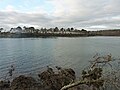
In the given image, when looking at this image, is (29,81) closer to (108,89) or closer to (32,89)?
(32,89)

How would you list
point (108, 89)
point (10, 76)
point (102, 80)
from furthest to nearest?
point (10, 76)
point (108, 89)
point (102, 80)

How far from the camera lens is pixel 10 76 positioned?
34.4m

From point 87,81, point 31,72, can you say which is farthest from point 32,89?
point 31,72

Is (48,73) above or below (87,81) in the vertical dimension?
below

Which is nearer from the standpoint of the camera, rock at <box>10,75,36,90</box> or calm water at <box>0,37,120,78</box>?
rock at <box>10,75,36,90</box>

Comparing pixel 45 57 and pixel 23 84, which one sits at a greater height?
pixel 23 84

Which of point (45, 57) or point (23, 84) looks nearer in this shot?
point (23, 84)

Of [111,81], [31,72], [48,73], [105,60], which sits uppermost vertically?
[105,60]

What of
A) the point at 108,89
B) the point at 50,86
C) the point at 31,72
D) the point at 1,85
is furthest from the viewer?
the point at 31,72

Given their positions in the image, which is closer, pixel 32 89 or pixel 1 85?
pixel 32 89

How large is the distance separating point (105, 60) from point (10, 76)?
24.8 meters

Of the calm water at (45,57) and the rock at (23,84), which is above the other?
the rock at (23,84)

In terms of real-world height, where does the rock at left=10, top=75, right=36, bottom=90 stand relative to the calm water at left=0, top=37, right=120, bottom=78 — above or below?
above

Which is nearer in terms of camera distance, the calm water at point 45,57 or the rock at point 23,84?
the rock at point 23,84
